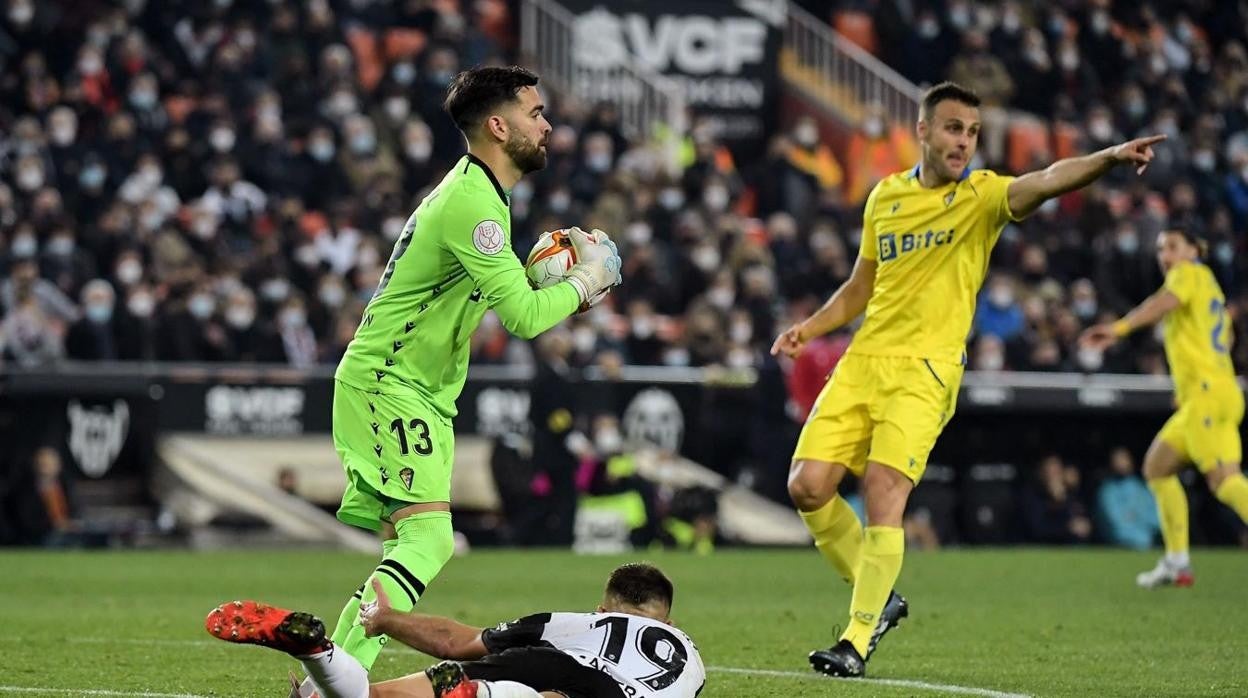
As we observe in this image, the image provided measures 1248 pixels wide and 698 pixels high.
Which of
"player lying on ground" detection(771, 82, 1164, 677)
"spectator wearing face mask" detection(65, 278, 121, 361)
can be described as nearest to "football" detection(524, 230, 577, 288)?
"player lying on ground" detection(771, 82, 1164, 677)

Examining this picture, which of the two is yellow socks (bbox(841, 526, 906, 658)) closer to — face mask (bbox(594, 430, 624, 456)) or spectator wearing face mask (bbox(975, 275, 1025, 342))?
face mask (bbox(594, 430, 624, 456))

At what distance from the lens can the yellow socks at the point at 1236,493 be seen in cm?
1483

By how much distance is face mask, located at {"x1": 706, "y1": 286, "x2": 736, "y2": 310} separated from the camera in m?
22.4

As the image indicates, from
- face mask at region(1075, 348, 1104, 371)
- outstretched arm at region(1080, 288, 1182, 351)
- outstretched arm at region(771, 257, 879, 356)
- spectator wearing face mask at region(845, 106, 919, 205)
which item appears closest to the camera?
outstretched arm at region(771, 257, 879, 356)

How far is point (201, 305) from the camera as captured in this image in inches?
782

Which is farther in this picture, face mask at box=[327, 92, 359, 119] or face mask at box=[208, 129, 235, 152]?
face mask at box=[327, 92, 359, 119]

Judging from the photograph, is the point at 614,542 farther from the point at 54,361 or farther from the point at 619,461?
the point at 54,361

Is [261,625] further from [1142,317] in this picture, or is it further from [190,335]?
[190,335]

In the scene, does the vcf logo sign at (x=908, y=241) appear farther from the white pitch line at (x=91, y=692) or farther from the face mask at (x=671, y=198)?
the face mask at (x=671, y=198)

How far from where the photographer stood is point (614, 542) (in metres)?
19.8

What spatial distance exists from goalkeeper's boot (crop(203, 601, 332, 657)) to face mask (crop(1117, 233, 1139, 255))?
20598 millimetres

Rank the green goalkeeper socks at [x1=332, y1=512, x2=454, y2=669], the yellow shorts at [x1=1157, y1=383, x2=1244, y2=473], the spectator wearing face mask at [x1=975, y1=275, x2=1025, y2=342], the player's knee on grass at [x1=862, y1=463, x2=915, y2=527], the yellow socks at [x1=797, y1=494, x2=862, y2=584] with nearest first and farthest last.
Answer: the green goalkeeper socks at [x1=332, y1=512, x2=454, y2=669] → the player's knee on grass at [x1=862, y1=463, x2=915, y2=527] → the yellow socks at [x1=797, y1=494, x2=862, y2=584] → the yellow shorts at [x1=1157, y1=383, x2=1244, y2=473] → the spectator wearing face mask at [x1=975, y1=275, x2=1025, y2=342]

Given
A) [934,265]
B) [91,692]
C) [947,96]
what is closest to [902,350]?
[934,265]

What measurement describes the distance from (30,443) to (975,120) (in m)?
12.1
